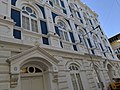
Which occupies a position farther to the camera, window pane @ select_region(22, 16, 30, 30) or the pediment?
window pane @ select_region(22, 16, 30, 30)

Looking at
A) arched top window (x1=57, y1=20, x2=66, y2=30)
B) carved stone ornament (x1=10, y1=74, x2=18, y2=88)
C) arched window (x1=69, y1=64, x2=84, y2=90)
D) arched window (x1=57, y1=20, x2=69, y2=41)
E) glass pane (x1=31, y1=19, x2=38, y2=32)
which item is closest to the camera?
carved stone ornament (x1=10, y1=74, x2=18, y2=88)

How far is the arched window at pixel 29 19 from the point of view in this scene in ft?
27.1

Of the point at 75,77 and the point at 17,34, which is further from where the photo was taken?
the point at 75,77

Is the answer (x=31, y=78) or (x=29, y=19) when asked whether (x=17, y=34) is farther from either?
(x=31, y=78)

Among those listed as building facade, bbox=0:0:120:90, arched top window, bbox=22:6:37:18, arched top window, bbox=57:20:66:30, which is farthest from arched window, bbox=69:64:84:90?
arched top window, bbox=22:6:37:18

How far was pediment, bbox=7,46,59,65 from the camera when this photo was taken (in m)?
6.03

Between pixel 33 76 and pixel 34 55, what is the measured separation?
51.3 inches

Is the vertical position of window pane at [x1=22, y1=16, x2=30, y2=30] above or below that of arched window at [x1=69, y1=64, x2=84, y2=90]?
above

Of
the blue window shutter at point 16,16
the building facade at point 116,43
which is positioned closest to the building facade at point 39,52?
the blue window shutter at point 16,16

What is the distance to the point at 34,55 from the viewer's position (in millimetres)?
6992

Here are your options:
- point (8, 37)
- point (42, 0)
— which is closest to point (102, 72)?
point (42, 0)

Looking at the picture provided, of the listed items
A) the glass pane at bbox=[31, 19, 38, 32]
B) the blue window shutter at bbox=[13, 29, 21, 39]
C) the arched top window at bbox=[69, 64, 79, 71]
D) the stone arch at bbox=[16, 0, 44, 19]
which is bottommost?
the arched top window at bbox=[69, 64, 79, 71]

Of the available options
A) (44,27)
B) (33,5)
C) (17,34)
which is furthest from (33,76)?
(33,5)

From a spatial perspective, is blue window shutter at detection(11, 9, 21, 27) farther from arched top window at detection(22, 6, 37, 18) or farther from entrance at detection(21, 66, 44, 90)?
entrance at detection(21, 66, 44, 90)
